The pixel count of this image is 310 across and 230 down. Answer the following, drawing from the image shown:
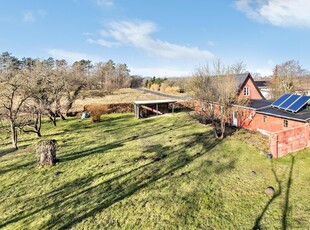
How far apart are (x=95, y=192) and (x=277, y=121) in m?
14.5

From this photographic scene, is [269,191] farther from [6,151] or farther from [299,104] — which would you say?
[6,151]

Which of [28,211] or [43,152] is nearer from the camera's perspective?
[28,211]

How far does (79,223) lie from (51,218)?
1177 mm

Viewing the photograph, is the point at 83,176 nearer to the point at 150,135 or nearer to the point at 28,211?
the point at 28,211

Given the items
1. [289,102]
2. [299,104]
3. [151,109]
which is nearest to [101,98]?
[151,109]

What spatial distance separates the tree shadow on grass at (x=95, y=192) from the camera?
7.05 m

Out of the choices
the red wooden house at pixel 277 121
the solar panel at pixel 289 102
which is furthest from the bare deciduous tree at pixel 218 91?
the solar panel at pixel 289 102

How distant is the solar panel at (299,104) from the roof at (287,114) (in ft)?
1.17

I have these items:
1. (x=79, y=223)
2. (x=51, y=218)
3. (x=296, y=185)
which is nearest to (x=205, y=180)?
(x=296, y=185)

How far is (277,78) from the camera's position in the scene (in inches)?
1144

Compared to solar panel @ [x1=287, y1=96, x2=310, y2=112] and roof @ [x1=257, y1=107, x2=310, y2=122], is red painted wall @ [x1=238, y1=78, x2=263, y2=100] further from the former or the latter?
solar panel @ [x1=287, y1=96, x2=310, y2=112]

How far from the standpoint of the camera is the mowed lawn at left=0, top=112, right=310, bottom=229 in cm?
686

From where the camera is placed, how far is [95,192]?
859cm

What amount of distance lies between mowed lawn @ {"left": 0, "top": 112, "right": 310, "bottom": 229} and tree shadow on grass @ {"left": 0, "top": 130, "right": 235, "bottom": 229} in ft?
0.12
